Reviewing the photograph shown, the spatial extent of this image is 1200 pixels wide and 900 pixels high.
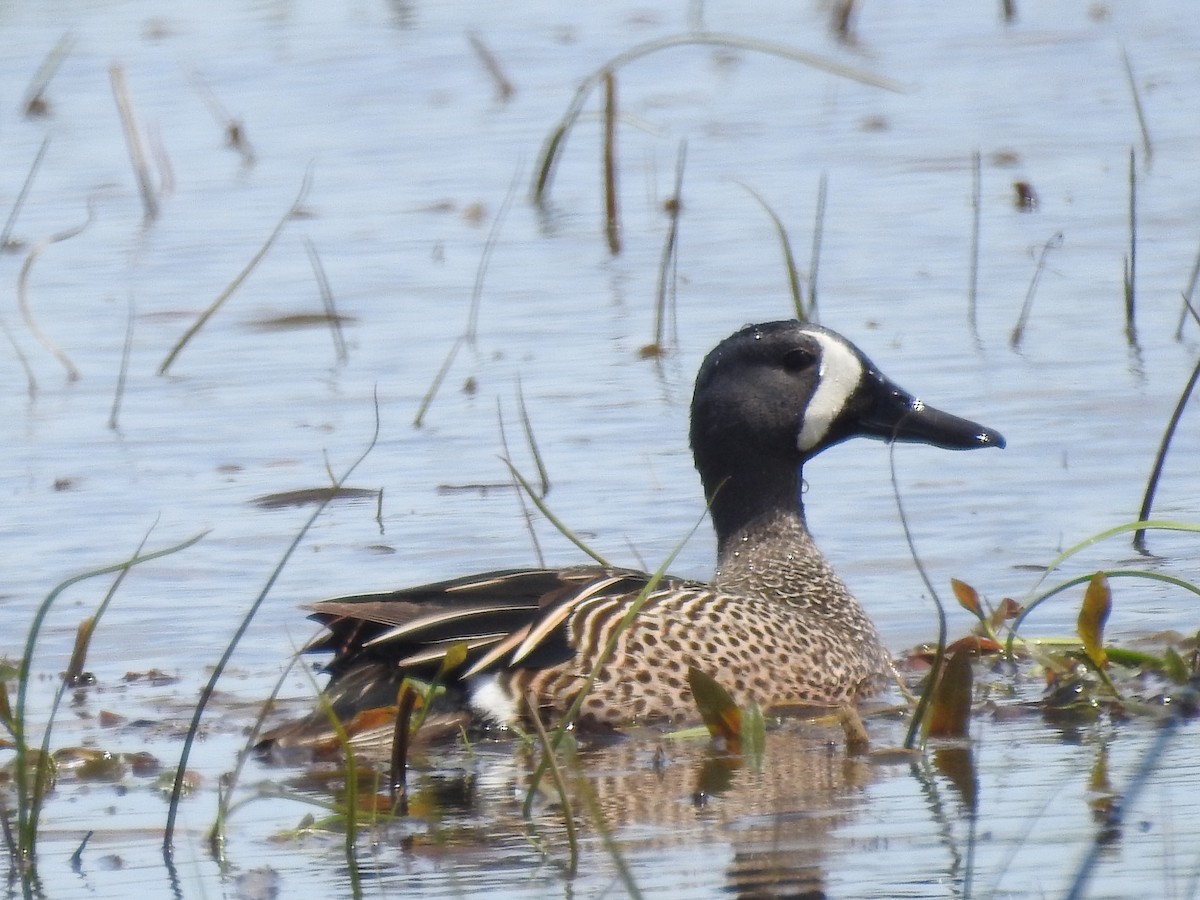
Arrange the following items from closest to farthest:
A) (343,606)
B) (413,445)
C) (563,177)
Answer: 1. (343,606)
2. (413,445)
3. (563,177)

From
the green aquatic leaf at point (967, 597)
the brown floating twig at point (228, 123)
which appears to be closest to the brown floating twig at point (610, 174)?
the brown floating twig at point (228, 123)

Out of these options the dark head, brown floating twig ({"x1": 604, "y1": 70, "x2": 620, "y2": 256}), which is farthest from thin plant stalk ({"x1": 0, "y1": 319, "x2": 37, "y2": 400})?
the dark head

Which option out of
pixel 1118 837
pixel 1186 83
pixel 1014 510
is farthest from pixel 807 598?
pixel 1186 83

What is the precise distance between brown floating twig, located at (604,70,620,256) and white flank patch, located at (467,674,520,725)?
512 cm

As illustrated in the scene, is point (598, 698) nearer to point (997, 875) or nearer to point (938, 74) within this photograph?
point (997, 875)

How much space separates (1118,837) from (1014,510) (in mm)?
3421

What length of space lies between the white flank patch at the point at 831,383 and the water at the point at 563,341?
2.14 feet

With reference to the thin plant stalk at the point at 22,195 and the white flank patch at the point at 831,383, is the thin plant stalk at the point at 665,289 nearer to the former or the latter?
the white flank patch at the point at 831,383

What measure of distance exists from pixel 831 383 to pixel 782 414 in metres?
0.16

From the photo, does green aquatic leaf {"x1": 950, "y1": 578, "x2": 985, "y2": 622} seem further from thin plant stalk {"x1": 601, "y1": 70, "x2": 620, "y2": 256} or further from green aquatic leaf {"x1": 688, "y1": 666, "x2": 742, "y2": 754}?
thin plant stalk {"x1": 601, "y1": 70, "x2": 620, "y2": 256}

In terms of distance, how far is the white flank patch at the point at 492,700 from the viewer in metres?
6.11

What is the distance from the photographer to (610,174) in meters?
11.6

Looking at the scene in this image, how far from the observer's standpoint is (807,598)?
6941mm

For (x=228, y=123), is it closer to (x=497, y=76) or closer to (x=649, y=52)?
(x=497, y=76)
